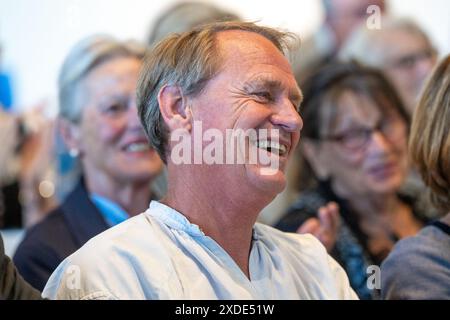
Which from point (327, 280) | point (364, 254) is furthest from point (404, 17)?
point (327, 280)

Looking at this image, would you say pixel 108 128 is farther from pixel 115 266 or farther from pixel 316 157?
pixel 115 266

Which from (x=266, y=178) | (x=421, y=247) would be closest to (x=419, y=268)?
(x=421, y=247)

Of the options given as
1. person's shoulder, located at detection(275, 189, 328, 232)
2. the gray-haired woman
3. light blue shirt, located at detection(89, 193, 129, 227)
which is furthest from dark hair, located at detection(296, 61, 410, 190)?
light blue shirt, located at detection(89, 193, 129, 227)

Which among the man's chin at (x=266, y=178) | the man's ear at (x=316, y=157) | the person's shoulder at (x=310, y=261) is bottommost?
the man's ear at (x=316, y=157)

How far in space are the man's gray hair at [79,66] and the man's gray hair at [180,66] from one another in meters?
0.66

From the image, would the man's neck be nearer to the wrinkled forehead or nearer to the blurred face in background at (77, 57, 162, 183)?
the wrinkled forehead

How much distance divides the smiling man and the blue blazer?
0.42 meters

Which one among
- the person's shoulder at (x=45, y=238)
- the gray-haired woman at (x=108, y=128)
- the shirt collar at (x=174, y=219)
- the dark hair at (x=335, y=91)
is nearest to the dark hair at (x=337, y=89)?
the dark hair at (x=335, y=91)

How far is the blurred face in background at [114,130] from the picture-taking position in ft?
6.88

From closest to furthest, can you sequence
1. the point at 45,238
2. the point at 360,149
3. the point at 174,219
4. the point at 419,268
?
1. the point at 174,219
2. the point at 419,268
3. the point at 45,238
4. the point at 360,149

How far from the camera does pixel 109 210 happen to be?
2045 millimetres

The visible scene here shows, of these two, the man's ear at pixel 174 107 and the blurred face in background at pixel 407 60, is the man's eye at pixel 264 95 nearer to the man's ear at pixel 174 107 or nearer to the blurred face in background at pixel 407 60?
the man's ear at pixel 174 107

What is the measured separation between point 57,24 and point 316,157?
2.71 feet

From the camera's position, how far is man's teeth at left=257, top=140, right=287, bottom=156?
1401mm
